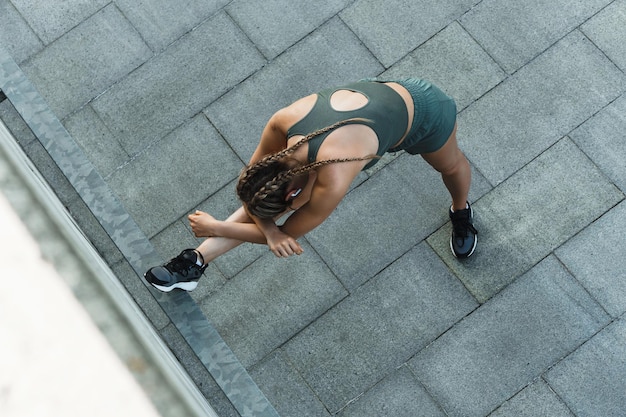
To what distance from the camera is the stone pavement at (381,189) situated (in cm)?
546

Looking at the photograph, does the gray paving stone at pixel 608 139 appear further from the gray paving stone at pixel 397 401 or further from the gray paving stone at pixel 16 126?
the gray paving stone at pixel 16 126

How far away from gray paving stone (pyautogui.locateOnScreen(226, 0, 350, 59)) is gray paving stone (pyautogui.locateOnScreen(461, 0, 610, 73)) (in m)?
1.18

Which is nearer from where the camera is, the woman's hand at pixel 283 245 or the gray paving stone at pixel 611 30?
the woman's hand at pixel 283 245

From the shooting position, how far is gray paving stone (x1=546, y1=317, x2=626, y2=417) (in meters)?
5.25

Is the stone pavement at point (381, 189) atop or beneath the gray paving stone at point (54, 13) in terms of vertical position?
beneath

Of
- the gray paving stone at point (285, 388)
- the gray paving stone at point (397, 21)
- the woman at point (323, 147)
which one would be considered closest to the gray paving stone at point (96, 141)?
the woman at point (323, 147)

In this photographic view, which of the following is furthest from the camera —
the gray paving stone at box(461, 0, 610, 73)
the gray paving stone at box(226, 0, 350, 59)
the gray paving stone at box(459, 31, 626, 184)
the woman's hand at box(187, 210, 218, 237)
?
the gray paving stone at box(226, 0, 350, 59)

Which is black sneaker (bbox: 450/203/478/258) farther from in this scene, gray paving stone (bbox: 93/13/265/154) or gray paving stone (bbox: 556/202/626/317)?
gray paving stone (bbox: 93/13/265/154)

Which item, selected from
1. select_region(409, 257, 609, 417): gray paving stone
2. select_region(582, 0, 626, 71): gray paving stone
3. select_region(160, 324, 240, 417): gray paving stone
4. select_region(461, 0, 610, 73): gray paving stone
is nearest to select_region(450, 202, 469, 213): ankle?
select_region(409, 257, 609, 417): gray paving stone

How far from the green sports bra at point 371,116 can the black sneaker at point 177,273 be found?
4.12 feet

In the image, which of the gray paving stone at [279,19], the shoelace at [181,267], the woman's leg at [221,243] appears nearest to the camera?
the woman's leg at [221,243]

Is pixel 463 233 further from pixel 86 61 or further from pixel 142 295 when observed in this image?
pixel 86 61

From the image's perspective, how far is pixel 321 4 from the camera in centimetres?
655

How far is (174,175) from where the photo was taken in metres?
6.16
